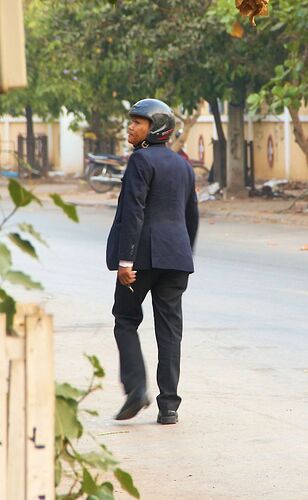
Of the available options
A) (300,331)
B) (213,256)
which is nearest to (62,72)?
(213,256)

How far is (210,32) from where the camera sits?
26156 mm

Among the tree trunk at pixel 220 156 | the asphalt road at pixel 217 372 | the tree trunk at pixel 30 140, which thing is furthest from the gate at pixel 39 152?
the asphalt road at pixel 217 372

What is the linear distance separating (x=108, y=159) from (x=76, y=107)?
12.6ft

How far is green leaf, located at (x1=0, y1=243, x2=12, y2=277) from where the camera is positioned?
4055 mm

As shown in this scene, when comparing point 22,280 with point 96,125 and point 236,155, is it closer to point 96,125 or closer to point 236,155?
point 236,155

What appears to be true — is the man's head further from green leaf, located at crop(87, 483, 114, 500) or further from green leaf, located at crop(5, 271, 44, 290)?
green leaf, located at crop(5, 271, 44, 290)

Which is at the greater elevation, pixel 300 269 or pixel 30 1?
pixel 30 1

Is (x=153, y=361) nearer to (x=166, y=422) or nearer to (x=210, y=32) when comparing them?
(x=166, y=422)

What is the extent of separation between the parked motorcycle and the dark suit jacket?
25.7m

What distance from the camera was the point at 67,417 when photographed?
4355mm

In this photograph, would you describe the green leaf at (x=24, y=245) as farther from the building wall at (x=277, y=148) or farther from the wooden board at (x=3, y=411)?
the building wall at (x=277, y=148)

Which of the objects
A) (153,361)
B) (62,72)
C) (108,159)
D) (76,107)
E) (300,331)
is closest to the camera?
(153,361)

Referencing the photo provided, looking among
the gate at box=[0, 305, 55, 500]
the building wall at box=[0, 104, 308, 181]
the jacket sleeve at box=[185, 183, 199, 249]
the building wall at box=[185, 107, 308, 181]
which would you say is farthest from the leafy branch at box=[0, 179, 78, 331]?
the building wall at box=[185, 107, 308, 181]

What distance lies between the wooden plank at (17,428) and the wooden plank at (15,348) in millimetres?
10
